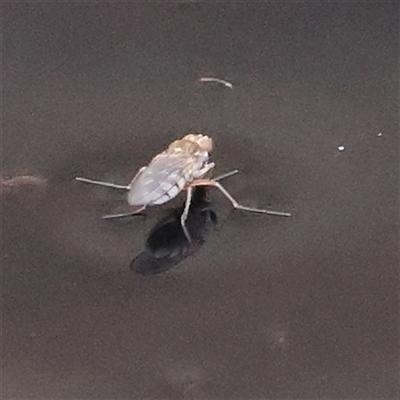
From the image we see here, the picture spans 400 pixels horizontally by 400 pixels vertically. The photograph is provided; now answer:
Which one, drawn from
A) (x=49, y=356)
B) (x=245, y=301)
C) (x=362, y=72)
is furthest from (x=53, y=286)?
(x=362, y=72)

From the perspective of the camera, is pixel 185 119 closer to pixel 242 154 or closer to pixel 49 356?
pixel 242 154

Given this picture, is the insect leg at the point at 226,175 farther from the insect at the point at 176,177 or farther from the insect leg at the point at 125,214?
the insect leg at the point at 125,214

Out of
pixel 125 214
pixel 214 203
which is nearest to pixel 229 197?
pixel 214 203

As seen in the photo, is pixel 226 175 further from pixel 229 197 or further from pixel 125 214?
pixel 125 214

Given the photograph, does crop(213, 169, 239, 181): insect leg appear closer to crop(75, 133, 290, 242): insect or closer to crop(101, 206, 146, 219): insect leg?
crop(75, 133, 290, 242): insect

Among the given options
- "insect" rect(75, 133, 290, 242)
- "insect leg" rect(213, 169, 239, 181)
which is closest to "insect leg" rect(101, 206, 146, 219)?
"insect" rect(75, 133, 290, 242)

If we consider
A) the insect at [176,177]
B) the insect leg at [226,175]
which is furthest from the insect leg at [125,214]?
the insect leg at [226,175]
